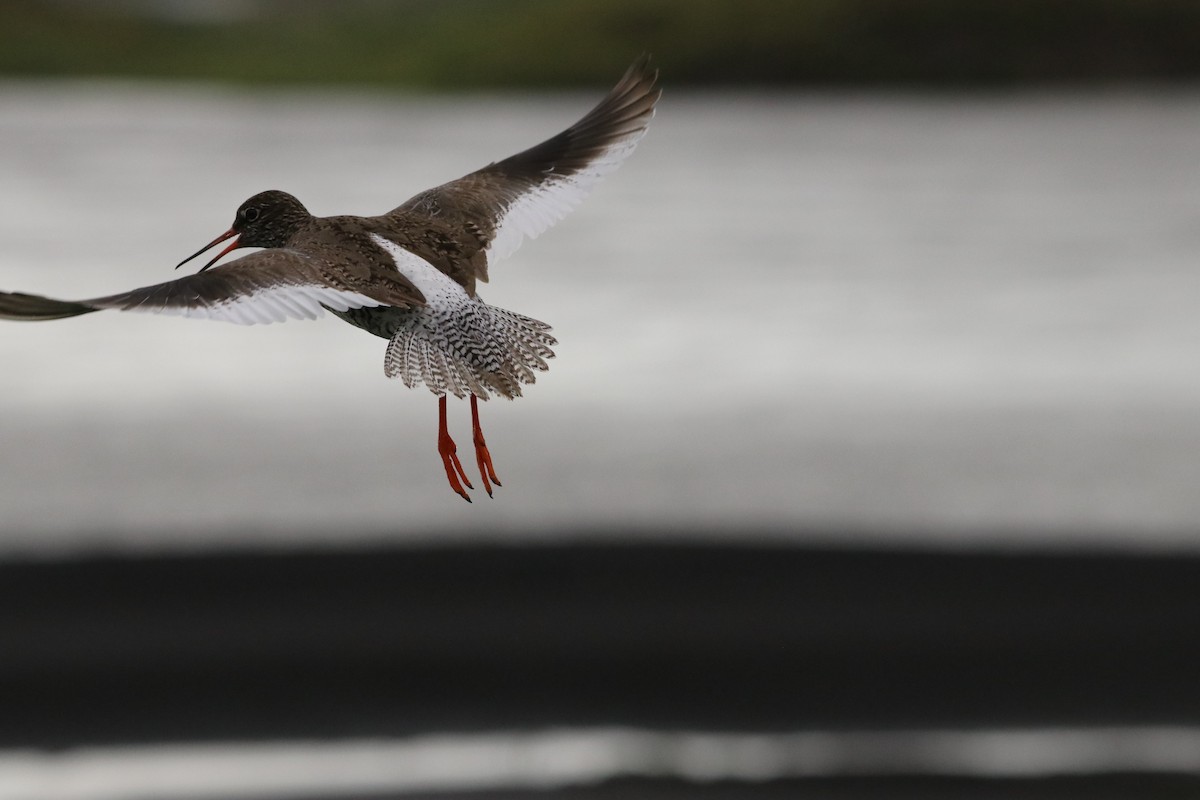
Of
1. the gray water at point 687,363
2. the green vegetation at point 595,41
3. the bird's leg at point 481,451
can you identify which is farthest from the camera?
the green vegetation at point 595,41

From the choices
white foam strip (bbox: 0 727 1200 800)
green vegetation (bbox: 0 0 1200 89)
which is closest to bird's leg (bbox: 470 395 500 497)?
white foam strip (bbox: 0 727 1200 800)

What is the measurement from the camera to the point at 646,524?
6320mm

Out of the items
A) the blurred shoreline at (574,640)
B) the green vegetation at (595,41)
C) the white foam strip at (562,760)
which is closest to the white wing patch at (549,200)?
the blurred shoreline at (574,640)

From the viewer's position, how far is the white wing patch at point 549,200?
3.14 ft

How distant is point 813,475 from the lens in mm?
7004

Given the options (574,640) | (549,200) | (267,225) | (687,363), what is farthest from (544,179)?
(687,363)

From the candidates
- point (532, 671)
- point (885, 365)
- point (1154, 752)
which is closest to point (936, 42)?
point (885, 365)

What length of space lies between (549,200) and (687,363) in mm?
7781

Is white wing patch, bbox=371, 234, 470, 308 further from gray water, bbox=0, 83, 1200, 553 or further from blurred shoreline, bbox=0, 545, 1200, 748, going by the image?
blurred shoreline, bbox=0, 545, 1200, 748

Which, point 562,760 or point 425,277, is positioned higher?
point 425,277

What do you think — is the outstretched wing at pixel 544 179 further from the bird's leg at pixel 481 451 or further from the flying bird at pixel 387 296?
the bird's leg at pixel 481 451

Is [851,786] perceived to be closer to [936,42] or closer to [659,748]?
[659,748]

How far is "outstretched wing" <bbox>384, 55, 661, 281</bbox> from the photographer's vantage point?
951 mm

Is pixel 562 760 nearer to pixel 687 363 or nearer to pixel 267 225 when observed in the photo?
pixel 687 363
